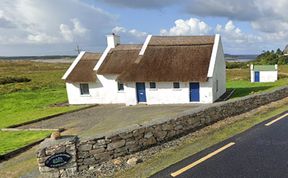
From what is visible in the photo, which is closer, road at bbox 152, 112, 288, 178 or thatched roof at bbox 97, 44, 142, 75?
road at bbox 152, 112, 288, 178

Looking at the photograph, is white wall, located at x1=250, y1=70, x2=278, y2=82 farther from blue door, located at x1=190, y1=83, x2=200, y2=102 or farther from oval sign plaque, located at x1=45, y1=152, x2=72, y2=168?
oval sign plaque, located at x1=45, y1=152, x2=72, y2=168

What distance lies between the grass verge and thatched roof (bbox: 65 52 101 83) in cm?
2017

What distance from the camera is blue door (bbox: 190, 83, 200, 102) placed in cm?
2623

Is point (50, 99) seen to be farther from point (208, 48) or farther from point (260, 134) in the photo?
point (260, 134)

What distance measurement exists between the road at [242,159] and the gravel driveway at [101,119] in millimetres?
9683

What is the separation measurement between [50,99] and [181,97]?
60.4 feet

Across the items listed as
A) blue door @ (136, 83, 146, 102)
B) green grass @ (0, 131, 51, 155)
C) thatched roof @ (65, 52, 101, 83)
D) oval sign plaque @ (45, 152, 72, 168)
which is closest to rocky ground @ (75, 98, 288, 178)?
oval sign plaque @ (45, 152, 72, 168)

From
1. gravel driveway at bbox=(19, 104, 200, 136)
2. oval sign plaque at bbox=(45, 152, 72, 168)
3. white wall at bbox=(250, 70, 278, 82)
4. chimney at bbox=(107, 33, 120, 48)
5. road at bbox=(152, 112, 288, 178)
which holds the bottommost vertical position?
gravel driveway at bbox=(19, 104, 200, 136)

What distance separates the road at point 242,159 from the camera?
6.58 m

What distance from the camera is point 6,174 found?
10.3 metres

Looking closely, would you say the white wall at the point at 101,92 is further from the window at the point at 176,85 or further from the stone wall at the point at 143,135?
the stone wall at the point at 143,135

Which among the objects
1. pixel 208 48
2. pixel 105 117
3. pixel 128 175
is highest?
pixel 208 48

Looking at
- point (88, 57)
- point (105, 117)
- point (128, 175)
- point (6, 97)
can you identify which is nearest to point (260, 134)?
point (128, 175)

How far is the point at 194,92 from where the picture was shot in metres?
26.4
